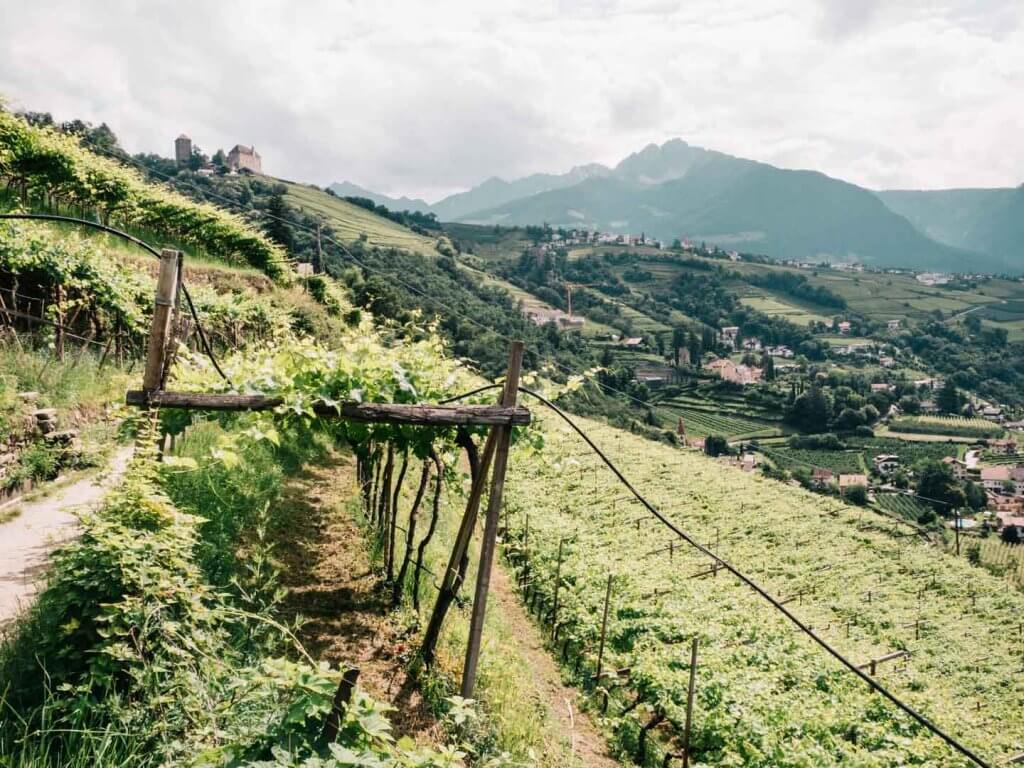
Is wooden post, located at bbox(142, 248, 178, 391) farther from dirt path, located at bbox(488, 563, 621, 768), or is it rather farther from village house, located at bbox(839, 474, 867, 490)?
village house, located at bbox(839, 474, 867, 490)

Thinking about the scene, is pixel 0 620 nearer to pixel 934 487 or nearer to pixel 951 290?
pixel 934 487

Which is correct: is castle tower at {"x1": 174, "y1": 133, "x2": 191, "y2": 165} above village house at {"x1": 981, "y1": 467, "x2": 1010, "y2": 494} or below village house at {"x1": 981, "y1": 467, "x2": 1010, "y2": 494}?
above

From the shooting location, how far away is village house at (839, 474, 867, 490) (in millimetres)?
59625

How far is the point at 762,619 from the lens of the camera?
1340cm

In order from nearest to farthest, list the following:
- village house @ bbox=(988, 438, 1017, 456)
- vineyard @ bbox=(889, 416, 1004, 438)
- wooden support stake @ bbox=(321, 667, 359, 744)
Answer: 1. wooden support stake @ bbox=(321, 667, 359, 744)
2. village house @ bbox=(988, 438, 1017, 456)
3. vineyard @ bbox=(889, 416, 1004, 438)

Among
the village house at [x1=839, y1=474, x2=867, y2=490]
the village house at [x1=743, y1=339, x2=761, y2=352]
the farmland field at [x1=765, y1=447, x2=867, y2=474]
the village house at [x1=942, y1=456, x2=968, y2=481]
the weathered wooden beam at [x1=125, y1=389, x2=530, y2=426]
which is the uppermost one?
the village house at [x1=743, y1=339, x2=761, y2=352]

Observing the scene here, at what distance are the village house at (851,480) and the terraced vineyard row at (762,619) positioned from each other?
1227 inches

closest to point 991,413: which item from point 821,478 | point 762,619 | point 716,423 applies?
point 716,423

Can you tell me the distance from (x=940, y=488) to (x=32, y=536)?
7390 cm

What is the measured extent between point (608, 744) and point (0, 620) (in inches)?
258

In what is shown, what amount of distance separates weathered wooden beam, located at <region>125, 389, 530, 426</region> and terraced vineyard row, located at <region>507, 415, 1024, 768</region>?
123 centimetres

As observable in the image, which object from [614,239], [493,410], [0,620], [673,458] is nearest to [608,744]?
[493,410]

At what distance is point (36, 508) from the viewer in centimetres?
670

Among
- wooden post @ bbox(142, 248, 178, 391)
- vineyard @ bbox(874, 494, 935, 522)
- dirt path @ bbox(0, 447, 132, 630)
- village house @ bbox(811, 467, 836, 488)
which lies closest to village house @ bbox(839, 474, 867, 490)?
village house @ bbox(811, 467, 836, 488)
